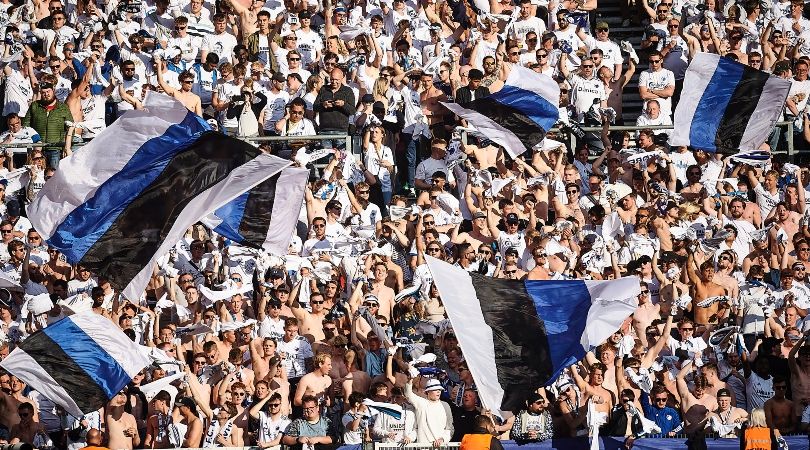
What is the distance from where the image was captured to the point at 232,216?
19.7 metres

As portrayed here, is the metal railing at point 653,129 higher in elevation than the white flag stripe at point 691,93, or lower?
lower

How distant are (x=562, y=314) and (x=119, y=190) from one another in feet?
15.0

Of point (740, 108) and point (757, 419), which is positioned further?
point (740, 108)

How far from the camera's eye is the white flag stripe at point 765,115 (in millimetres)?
23688

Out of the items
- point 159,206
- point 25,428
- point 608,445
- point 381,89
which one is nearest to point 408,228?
point 381,89

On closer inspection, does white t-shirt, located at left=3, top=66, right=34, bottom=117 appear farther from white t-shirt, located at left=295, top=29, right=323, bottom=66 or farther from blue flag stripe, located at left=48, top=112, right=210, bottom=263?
blue flag stripe, located at left=48, top=112, right=210, bottom=263

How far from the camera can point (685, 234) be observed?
75.2 ft

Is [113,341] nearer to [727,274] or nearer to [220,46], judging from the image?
[220,46]

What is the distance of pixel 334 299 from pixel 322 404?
2057 mm

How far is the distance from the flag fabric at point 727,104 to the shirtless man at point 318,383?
6.01 meters

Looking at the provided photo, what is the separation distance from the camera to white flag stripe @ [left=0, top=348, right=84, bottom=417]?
19359 millimetres

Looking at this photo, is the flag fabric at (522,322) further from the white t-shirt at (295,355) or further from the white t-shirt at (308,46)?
the white t-shirt at (308,46)

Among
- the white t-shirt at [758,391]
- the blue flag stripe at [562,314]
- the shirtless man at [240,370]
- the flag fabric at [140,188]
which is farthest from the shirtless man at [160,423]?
the white t-shirt at [758,391]

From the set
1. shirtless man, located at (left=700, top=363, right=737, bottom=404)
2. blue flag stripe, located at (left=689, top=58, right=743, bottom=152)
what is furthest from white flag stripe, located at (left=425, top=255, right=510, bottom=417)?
blue flag stripe, located at (left=689, top=58, right=743, bottom=152)
